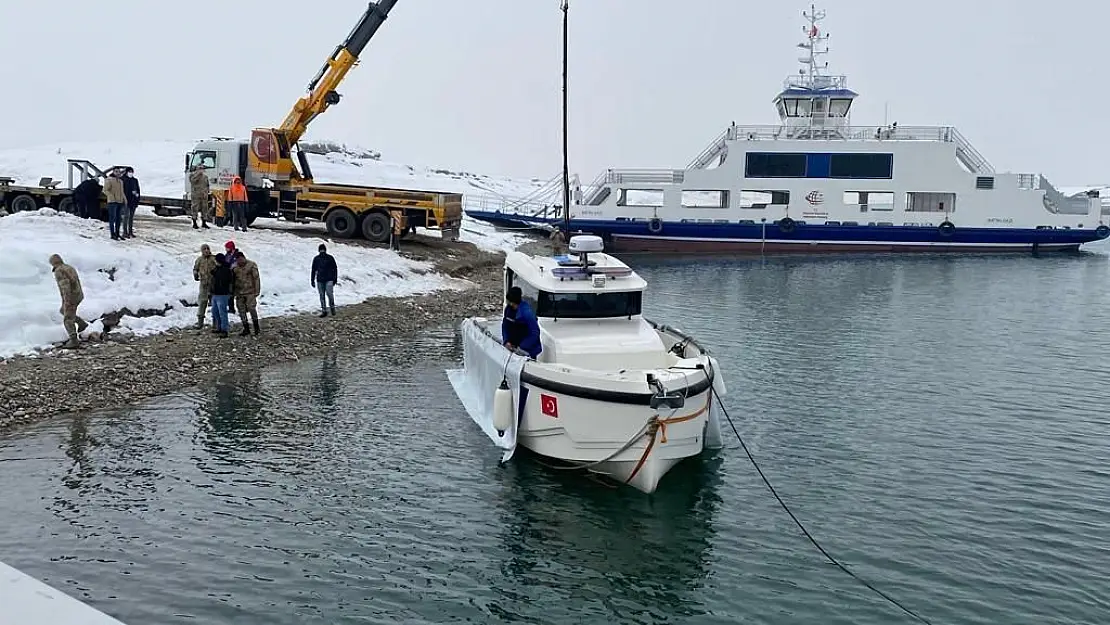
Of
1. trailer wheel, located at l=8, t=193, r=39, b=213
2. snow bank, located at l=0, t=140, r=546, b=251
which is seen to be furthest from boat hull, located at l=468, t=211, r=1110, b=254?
trailer wheel, located at l=8, t=193, r=39, b=213

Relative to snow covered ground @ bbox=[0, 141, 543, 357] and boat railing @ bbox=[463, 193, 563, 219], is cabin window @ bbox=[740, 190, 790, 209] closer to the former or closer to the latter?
boat railing @ bbox=[463, 193, 563, 219]

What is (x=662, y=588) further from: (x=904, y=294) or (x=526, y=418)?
(x=904, y=294)

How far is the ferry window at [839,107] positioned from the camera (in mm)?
54312

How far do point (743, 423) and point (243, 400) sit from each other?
844 cm

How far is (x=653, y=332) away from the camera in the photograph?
14.6m

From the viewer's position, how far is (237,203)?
29.5 meters

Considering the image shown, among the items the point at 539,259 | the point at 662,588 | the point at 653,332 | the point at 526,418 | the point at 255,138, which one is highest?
the point at 255,138

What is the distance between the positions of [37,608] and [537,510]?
781 cm

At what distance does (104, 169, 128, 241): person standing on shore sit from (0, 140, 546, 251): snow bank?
59.0 ft

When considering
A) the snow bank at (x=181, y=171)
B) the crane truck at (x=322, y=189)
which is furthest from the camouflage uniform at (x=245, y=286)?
the snow bank at (x=181, y=171)

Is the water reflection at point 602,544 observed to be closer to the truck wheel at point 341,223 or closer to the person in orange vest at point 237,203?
the person in orange vest at point 237,203

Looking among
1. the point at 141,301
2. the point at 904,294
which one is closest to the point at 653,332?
the point at 141,301

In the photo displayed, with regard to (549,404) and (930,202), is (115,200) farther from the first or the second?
(930,202)

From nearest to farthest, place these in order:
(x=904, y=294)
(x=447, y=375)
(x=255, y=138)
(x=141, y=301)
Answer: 1. (x=447, y=375)
2. (x=141, y=301)
3. (x=255, y=138)
4. (x=904, y=294)
